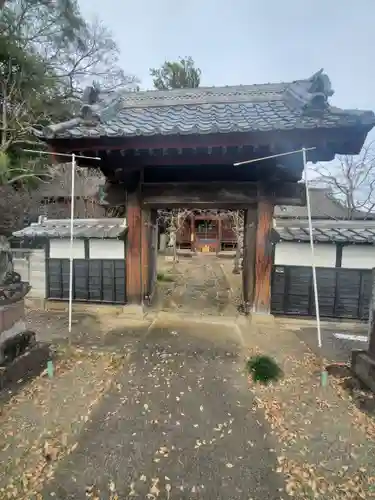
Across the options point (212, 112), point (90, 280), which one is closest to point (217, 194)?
point (212, 112)

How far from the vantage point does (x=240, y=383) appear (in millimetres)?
3666

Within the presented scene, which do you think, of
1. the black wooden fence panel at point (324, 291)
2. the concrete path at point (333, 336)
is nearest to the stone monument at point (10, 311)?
the concrete path at point (333, 336)

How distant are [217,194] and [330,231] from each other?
2.80 metres

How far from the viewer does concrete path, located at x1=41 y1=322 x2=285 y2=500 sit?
7.09 ft

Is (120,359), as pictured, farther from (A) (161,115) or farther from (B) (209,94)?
(B) (209,94)

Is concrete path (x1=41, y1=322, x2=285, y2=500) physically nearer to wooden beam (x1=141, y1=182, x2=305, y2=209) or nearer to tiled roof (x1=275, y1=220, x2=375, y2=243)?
wooden beam (x1=141, y1=182, x2=305, y2=209)

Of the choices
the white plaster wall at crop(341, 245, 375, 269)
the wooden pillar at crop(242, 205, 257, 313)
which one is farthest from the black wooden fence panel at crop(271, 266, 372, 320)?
the wooden pillar at crop(242, 205, 257, 313)

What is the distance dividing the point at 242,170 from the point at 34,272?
603 cm

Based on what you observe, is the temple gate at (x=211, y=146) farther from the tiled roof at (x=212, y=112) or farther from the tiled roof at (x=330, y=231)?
the tiled roof at (x=330, y=231)

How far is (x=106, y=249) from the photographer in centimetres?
686

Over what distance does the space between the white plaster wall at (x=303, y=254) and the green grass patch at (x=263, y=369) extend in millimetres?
2653

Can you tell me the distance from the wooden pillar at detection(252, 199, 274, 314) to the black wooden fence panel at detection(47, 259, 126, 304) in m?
3.14

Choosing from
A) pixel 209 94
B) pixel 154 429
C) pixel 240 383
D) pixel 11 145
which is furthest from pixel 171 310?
pixel 11 145

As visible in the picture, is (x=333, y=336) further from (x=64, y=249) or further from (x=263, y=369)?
(x=64, y=249)
